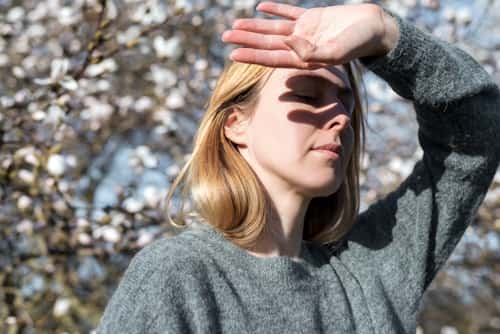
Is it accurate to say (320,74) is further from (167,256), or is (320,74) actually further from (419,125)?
(167,256)

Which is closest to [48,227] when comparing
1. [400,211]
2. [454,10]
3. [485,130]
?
[400,211]

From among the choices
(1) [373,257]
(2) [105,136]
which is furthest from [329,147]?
(2) [105,136]

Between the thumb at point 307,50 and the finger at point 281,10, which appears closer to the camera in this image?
the thumb at point 307,50

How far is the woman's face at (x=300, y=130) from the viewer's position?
1254 millimetres

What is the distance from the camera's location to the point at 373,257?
141cm

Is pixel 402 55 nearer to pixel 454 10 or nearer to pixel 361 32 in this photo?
pixel 361 32

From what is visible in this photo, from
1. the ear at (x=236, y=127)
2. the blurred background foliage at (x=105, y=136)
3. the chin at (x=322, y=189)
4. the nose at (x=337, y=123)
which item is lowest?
the blurred background foliage at (x=105, y=136)

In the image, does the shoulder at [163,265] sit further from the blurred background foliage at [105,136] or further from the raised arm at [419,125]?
the blurred background foliage at [105,136]

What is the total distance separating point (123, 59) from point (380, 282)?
3299 millimetres

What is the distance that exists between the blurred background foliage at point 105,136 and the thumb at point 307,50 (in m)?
0.62

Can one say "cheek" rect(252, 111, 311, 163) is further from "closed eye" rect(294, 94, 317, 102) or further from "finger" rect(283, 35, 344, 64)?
"finger" rect(283, 35, 344, 64)

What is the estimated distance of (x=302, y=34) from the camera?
1193 millimetres

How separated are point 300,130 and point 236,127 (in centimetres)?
Answer: 16

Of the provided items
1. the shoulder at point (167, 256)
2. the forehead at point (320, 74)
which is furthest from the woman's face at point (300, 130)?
the shoulder at point (167, 256)
